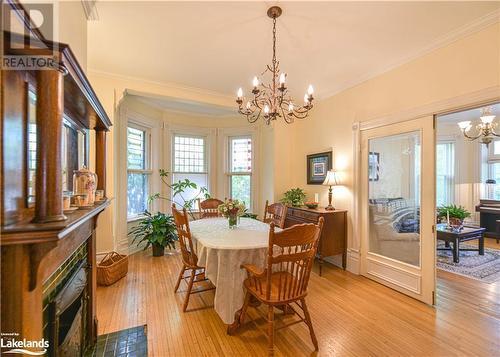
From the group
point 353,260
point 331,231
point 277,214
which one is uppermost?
point 277,214

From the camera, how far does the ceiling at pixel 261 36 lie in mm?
2035

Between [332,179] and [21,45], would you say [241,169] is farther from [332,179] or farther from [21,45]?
[21,45]

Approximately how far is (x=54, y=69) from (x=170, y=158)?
414 cm

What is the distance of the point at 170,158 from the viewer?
4.93m

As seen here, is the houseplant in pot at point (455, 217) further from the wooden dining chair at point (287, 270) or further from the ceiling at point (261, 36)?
the wooden dining chair at point (287, 270)

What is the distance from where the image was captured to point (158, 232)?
397 cm

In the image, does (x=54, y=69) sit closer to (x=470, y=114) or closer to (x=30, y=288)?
(x=30, y=288)

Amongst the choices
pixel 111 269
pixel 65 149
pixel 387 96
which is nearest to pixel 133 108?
pixel 111 269

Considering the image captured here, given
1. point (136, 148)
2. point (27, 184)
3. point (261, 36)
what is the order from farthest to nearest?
point (136, 148), point (261, 36), point (27, 184)

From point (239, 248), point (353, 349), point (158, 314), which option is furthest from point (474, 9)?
point (158, 314)

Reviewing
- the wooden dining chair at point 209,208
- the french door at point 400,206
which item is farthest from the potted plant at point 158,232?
the french door at point 400,206

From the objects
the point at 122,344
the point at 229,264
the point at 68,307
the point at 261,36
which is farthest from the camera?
the point at 261,36

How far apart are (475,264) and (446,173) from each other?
130 inches

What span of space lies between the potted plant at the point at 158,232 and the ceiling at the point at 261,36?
2.24 meters
